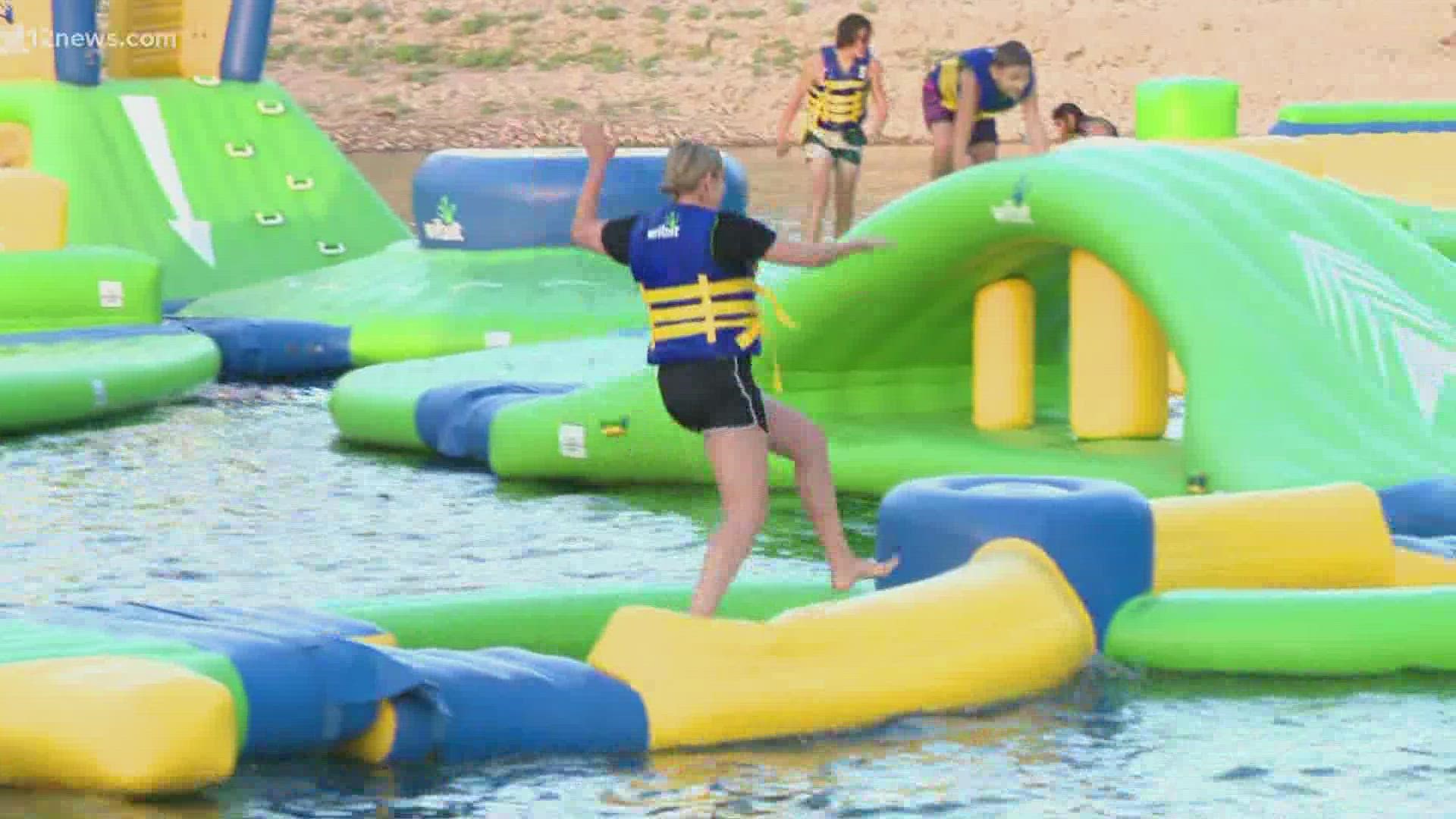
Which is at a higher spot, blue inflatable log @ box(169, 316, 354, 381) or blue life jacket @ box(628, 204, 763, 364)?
blue life jacket @ box(628, 204, 763, 364)

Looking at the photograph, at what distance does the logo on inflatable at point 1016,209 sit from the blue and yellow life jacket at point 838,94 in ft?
15.3

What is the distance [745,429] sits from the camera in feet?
22.4

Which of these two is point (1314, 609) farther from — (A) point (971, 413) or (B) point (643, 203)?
(B) point (643, 203)

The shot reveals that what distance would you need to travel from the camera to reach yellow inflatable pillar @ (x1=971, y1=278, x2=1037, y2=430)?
33.6ft

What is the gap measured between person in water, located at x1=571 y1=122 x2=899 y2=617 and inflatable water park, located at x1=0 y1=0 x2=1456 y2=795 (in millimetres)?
393

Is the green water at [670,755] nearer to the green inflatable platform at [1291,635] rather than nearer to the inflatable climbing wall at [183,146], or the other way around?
the green inflatable platform at [1291,635]

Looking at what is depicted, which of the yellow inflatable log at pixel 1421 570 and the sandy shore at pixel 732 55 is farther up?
the sandy shore at pixel 732 55

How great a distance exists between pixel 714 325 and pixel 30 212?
9083 mm

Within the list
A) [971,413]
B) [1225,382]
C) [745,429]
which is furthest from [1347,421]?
[745,429]

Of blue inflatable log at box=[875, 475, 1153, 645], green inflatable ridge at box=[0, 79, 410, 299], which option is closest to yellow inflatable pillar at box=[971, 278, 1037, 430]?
blue inflatable log at box=[875, 475, 1153, 645]

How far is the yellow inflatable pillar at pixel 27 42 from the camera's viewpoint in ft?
54.3

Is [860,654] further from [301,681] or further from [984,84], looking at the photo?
[984,84]

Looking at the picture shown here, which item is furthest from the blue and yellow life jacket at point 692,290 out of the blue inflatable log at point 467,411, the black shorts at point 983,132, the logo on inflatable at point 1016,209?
the black shorts at point 983,132

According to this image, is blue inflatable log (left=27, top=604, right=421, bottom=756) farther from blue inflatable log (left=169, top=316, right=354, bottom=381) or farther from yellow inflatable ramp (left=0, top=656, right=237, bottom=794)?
blue inflatable log (left=169, top=316, right=354, bottom=381)
